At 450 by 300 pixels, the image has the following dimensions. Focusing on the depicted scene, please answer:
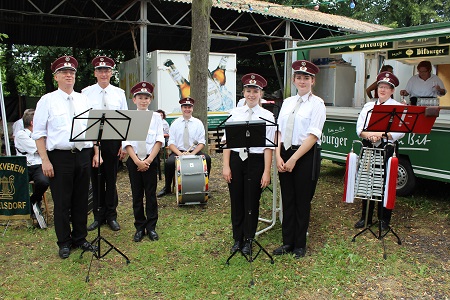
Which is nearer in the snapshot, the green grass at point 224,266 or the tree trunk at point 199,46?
the green grass at point 224,266

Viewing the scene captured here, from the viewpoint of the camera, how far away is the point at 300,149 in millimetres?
4293

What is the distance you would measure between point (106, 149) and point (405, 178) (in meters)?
4.59

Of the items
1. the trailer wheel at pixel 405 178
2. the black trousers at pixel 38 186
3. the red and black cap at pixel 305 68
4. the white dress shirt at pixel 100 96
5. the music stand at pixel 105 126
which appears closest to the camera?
the music stand at pixel 105 126

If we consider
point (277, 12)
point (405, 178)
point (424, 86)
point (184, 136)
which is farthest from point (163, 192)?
point (277, 12)

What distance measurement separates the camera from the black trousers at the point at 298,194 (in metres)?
4.41

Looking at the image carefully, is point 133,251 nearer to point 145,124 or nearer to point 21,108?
point 145,124

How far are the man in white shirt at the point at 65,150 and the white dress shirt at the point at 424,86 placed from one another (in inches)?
221

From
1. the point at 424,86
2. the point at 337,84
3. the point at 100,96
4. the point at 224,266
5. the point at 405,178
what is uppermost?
the point at 337,84

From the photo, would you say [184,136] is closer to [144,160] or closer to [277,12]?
[144,160]

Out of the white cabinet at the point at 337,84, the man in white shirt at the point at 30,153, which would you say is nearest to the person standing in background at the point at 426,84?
the white cabinet at the point at 337,84

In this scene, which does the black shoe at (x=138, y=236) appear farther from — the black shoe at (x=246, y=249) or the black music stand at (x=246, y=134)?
the black music stand at (x=246, y=134)

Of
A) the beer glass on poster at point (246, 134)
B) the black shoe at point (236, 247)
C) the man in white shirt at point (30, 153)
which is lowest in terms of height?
the black shoe at point (236, 247)

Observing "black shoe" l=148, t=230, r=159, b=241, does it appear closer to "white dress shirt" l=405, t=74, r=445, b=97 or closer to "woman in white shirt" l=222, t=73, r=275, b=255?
"woman in white shirt" l=222, t=73, r=275, b=255

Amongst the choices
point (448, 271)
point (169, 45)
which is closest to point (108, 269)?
point (448, 271)
